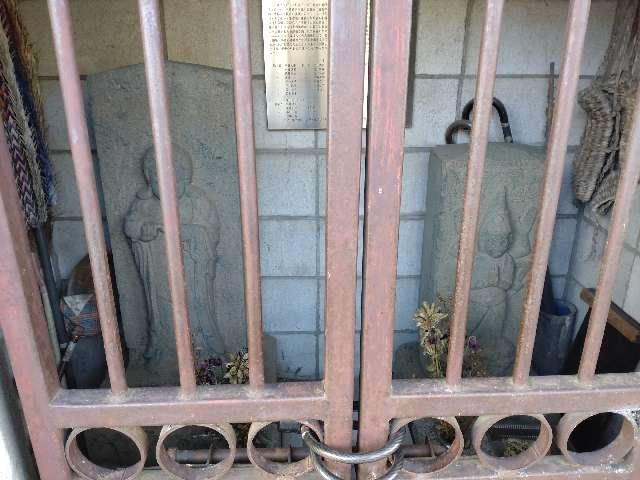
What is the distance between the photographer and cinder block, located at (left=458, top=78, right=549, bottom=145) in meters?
1.80

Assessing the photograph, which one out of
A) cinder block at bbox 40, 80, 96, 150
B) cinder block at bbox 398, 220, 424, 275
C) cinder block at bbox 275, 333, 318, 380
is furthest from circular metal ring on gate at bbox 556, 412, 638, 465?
cinder block at bbox 40, 80, 96, 150

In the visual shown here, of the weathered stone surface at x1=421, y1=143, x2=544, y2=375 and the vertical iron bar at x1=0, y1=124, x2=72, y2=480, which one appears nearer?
the vertical iron bar at x1=0, y1=124, x2=72, y2=480

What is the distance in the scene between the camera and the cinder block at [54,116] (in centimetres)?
171

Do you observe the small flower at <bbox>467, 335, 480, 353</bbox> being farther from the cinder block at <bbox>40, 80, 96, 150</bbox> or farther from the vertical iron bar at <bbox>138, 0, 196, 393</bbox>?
the cinder block at <bbox>40, 80, 96, 150</bbox>

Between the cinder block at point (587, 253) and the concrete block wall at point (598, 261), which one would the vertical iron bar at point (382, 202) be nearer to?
the concrete block wall at point (598, 261)

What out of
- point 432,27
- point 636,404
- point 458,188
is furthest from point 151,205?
point 636,404

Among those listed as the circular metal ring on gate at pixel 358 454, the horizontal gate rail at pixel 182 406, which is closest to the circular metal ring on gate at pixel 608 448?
the circular metal ring on gate at pixel 358 454

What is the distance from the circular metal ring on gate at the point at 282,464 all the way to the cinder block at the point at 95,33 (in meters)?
1.41

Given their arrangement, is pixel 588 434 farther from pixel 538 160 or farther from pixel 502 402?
pixel 502 402

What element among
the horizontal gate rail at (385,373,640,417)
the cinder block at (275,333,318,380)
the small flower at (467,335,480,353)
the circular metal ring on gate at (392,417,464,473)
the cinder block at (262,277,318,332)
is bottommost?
the cinder block at (275,333,318,380)

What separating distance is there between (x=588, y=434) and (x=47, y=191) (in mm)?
1838

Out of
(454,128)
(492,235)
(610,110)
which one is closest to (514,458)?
(492,235)

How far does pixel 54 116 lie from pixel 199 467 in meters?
1.45

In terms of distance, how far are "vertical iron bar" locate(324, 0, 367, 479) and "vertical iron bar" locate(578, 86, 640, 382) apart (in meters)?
0.35
